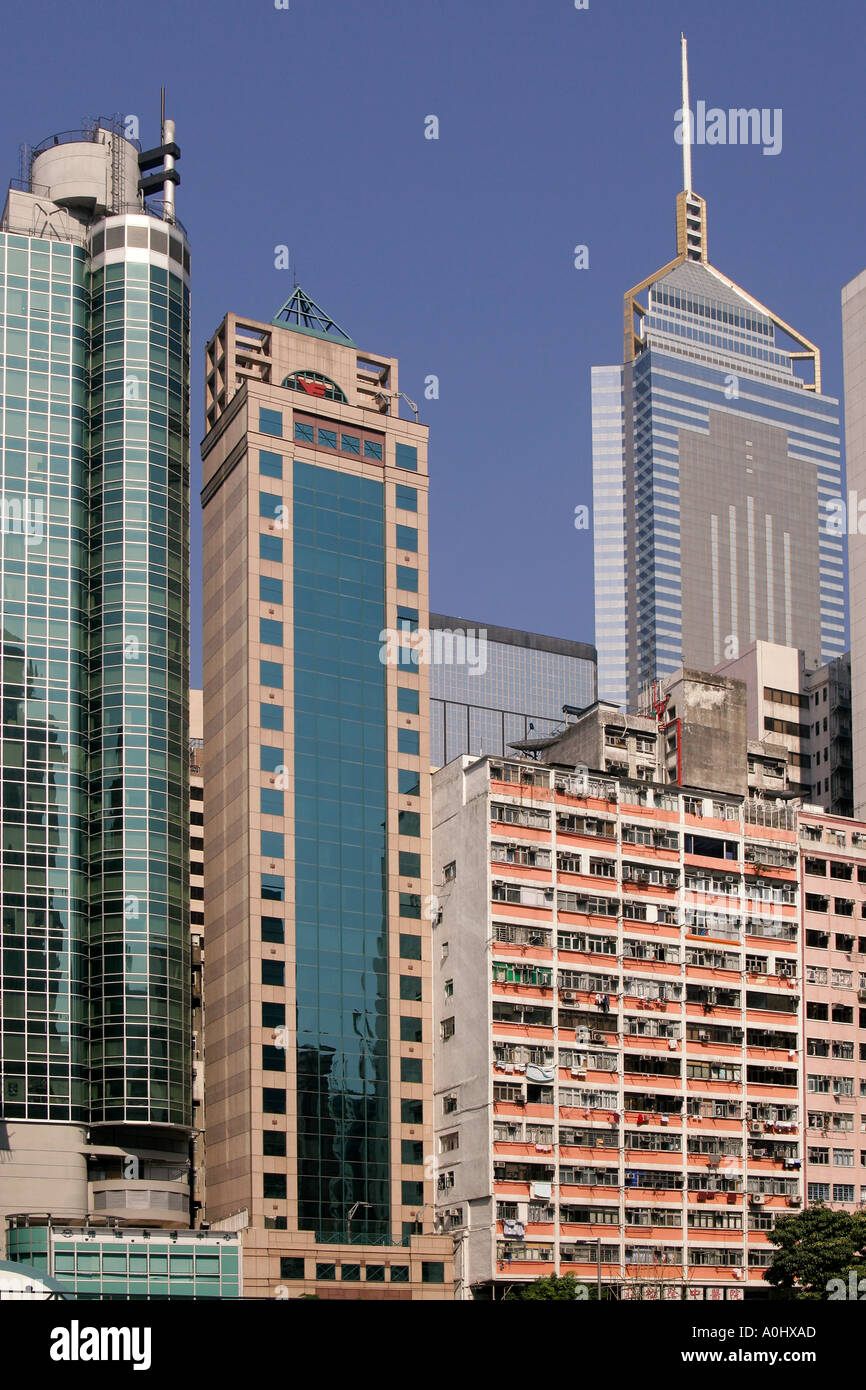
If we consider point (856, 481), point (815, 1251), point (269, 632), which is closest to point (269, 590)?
point (269, 632)

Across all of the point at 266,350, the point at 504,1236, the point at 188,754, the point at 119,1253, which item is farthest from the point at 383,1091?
the point at 266,350

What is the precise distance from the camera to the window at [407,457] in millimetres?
145625

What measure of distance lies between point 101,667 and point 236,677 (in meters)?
11.2

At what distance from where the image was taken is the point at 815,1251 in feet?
375

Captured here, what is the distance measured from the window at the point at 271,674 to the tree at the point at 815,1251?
48459mm

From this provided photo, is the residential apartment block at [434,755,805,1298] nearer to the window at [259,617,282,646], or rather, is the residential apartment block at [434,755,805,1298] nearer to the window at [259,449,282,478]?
the window at [259,617,282,646]

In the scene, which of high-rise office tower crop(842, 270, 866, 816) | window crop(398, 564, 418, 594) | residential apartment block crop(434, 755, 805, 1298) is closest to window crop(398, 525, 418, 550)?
window crop(398, 564, 418, 594)

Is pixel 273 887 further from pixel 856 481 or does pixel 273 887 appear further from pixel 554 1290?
pixel 856 481

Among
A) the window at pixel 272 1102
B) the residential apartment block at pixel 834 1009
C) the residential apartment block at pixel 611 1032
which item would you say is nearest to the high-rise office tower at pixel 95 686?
the window at pixel 272 1102

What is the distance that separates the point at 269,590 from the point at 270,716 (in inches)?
358

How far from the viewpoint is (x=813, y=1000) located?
456 ft

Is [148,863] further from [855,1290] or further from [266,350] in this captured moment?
[855,1290]
